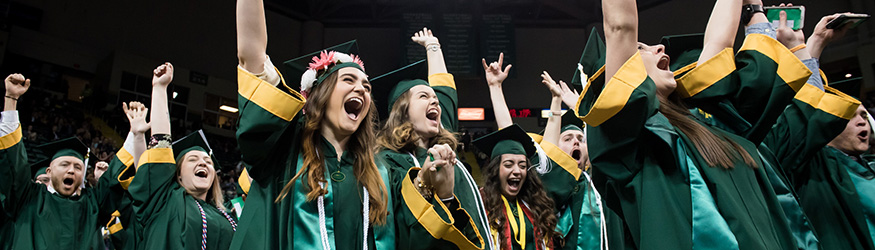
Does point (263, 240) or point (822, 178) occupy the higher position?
point (822, 178)

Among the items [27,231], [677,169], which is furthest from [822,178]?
[27,231]

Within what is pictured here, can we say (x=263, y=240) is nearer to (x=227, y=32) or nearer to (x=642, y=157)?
(x=642, y=157)

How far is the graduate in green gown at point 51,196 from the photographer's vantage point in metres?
4.21

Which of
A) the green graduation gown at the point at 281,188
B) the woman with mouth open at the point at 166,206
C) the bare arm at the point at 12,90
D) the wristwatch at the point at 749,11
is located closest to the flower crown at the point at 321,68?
the green graduation gown at the point at 281,188

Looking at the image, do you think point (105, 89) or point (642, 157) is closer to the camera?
point (642, 157)

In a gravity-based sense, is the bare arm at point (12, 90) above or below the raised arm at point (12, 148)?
above

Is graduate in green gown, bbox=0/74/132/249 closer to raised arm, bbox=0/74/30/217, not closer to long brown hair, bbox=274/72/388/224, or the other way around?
raised arm, bbox=0/74/30/217

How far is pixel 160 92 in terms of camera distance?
3.42m

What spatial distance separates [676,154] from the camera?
1729 mm

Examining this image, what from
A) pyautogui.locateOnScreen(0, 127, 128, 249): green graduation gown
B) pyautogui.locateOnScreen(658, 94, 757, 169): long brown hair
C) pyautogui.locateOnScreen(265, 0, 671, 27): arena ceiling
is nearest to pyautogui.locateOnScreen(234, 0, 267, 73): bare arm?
pyautogui.locateOnScreen(658, 94, 757, 169): long brown hair

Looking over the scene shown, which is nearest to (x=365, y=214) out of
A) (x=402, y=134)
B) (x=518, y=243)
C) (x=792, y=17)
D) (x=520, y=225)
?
(x=402, y=134)

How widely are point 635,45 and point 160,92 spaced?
283 centimetres

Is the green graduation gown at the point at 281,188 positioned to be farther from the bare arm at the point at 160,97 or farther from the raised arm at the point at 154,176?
the raised arm at the point at 154,176

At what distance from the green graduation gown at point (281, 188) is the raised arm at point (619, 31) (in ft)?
3.19
